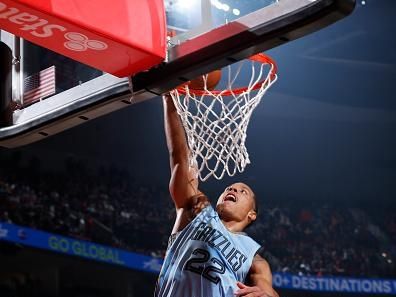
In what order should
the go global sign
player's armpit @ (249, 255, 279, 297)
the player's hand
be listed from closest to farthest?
the player's hand
player's armpit @ (249, 255, 279, 297)
the go global sign

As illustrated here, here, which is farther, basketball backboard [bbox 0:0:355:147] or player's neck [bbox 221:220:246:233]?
player's neck [bbox 221:220:246:233]

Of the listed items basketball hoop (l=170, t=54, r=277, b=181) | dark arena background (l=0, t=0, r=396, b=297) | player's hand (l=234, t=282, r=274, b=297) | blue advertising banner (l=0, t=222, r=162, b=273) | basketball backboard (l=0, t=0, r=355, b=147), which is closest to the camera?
basketball backboard (l=0, t=0, r=355, b=147)

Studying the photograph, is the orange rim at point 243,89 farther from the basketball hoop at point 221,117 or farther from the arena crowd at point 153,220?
the arena crowd at point 153,220

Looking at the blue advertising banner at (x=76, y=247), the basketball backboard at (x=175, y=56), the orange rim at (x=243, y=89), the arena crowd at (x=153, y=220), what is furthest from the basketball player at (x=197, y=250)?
the arena crowd at (x=153, y=220)

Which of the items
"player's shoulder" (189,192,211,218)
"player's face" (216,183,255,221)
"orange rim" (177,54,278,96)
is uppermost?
→ "orange rim" (177,54,278,96)

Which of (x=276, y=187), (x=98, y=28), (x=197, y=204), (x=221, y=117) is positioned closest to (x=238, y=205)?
(x=197, y=204)

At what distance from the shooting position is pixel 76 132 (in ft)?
32.8

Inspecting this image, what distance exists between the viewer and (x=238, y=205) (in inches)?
138

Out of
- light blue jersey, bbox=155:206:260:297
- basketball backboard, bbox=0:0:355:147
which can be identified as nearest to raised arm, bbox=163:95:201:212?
light blue jersey, bbox=155:206:260:297

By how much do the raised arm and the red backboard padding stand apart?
80cm

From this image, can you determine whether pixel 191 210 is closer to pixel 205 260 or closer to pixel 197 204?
pixel 197 204

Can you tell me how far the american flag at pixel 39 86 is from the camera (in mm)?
2781

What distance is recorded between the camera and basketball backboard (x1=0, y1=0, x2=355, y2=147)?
2.14 metres

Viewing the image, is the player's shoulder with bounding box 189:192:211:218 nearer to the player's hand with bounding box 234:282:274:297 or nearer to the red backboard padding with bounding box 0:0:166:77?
the player's hand with bounding box 234:282:274:297
